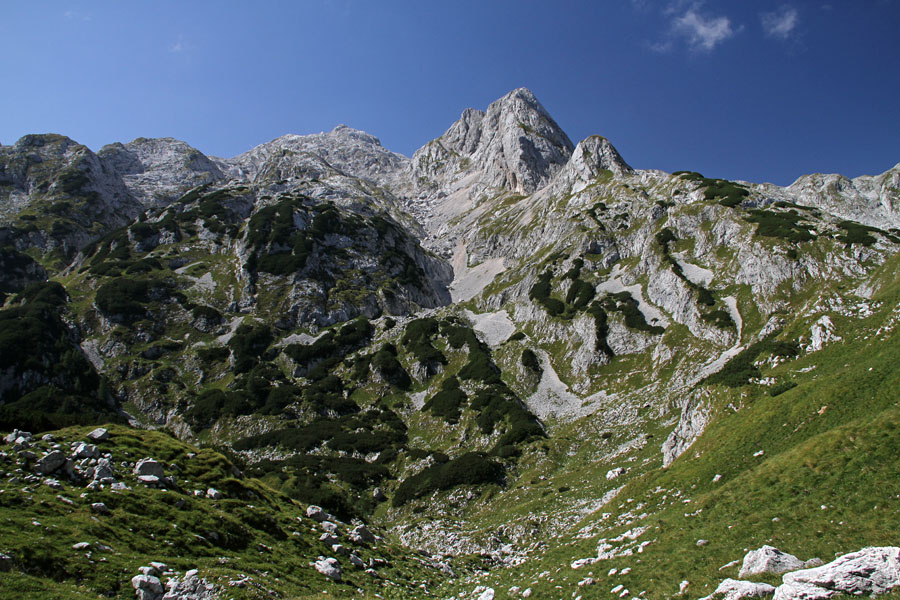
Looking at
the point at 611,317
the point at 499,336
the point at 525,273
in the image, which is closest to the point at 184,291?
the point at 499,336

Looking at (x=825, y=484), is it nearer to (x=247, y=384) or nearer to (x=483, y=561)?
(x=483, y=561)

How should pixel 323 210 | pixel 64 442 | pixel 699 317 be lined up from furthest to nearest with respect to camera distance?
pixel 323 210 < pixel 699 317 < pixel 64 442

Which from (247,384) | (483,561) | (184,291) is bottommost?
(483,561)

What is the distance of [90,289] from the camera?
467 ft

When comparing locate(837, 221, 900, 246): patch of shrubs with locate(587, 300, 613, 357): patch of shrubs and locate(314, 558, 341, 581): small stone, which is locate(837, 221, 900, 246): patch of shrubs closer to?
locate(587, 300, 613, 357): patch of shrubs

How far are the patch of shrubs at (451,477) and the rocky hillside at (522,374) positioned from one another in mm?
418

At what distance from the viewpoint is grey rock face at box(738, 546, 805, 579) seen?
39.7 ft

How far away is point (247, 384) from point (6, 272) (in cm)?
12579

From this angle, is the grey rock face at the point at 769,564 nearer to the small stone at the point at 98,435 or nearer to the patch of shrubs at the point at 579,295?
the small stone at the point at 98,435

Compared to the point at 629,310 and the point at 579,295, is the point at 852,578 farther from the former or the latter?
the point at 579,295

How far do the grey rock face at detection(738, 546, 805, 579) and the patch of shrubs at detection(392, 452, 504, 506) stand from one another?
2260 inches

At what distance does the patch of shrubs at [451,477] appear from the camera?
67250 mm

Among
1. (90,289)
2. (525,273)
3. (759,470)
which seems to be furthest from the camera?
(525,273)

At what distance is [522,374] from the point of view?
9981 cm
